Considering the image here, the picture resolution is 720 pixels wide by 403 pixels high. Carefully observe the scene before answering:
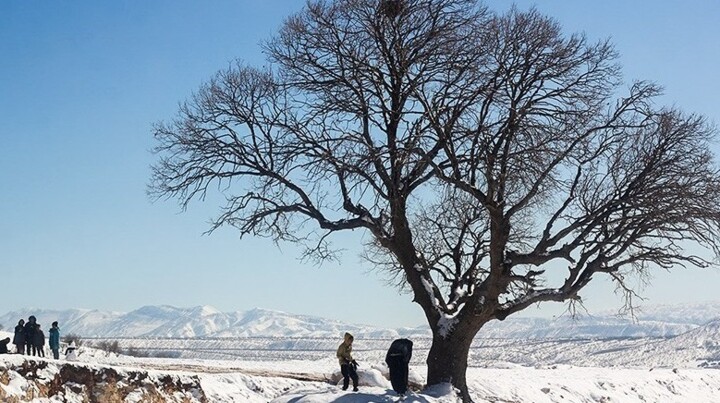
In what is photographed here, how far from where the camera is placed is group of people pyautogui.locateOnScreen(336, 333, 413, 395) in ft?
71.1

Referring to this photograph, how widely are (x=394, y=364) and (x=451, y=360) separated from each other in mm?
1923

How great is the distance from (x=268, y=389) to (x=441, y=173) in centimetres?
842

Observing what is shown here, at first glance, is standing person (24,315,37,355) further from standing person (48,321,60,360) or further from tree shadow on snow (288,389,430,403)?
tree shadow on snow (288,389,430,403)

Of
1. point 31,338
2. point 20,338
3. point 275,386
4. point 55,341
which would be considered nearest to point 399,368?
point 275,386

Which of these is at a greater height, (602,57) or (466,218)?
(602,57)

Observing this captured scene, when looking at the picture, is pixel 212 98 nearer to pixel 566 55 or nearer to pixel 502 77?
pixel 502 77

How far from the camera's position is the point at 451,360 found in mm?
22938

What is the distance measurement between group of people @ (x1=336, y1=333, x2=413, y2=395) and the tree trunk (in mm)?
1254

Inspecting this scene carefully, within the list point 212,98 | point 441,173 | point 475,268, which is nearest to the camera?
point 441,173

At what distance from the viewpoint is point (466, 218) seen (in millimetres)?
26047

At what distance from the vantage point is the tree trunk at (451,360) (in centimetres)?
2286

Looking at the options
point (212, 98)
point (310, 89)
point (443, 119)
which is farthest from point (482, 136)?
point (212, 98)

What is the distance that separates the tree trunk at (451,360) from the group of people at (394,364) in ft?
4.12

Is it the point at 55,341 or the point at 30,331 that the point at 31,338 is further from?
the point at 55,341
